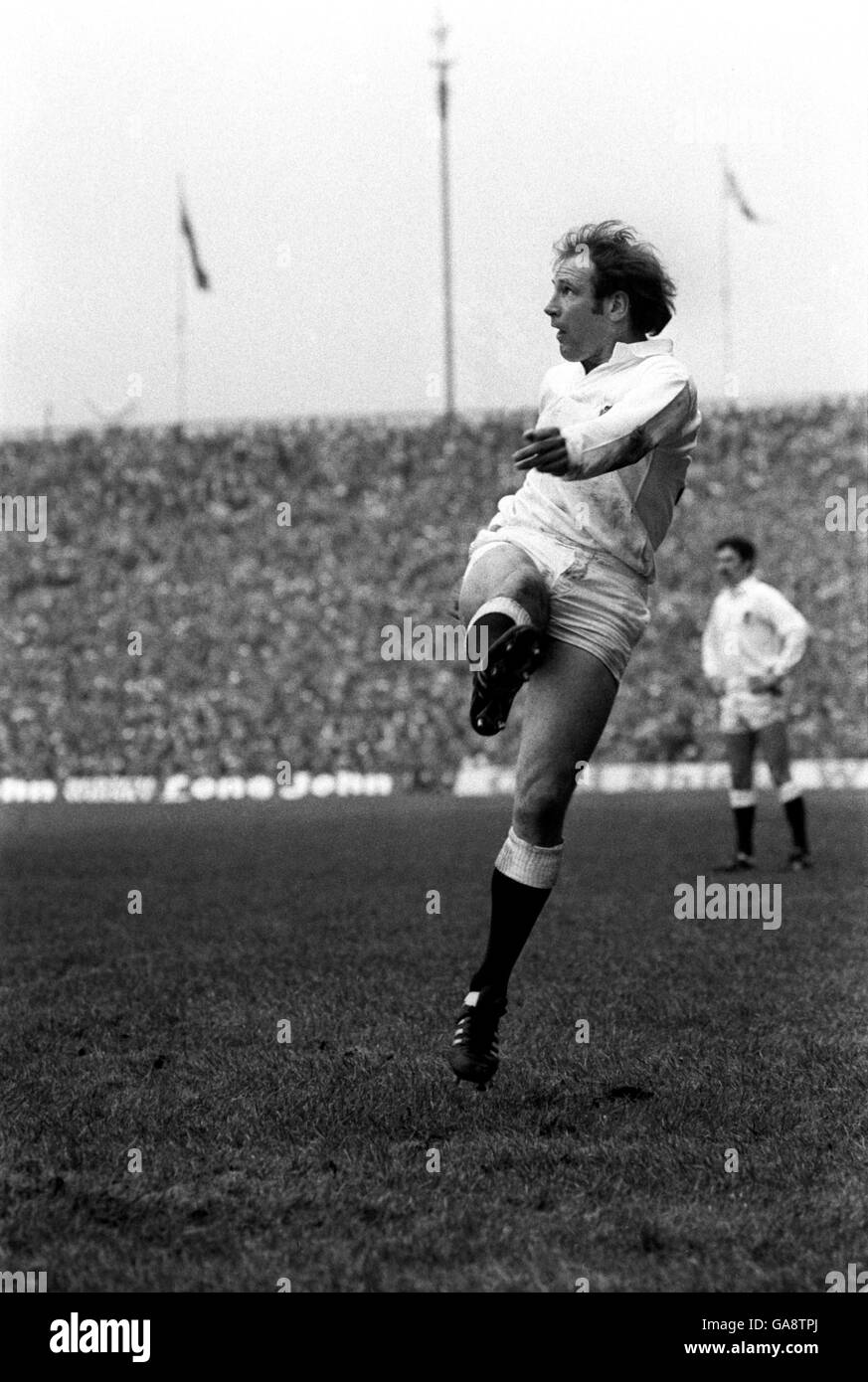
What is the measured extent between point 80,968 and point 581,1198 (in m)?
4.60

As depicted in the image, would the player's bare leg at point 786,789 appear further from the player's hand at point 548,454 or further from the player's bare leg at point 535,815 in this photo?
the player's hand at point 548,454

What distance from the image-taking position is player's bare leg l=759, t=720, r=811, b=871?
13555 mm

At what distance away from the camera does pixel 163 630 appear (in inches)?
1115

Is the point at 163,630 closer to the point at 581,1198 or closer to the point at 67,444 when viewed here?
the point at 67,444

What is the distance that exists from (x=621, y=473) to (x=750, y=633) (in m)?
8.82

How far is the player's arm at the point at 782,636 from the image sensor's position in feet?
45.6

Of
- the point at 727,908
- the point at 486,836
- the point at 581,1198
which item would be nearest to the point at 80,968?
the point at 727,908

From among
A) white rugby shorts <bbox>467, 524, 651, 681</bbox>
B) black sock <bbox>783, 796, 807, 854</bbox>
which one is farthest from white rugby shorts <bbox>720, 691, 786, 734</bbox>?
white rugby shorts <bbox>467, 524, 651, 681</bbox>

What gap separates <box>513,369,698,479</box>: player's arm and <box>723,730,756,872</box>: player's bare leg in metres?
8.02

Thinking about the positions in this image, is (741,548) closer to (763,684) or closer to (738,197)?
(763,684)

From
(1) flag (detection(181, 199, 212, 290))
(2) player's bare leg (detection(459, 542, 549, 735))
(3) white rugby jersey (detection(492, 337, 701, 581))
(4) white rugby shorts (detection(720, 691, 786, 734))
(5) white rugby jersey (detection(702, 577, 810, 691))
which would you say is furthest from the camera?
(1) flag (detection(181, 199, 212, 290))

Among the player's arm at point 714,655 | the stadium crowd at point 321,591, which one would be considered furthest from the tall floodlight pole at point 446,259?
the player's arm at point 714,655

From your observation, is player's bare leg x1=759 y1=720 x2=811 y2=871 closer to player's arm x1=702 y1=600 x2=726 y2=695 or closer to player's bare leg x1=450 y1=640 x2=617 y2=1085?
player's arm x1=702 y1=600 x2=726 y2=695

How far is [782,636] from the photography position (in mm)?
14188
